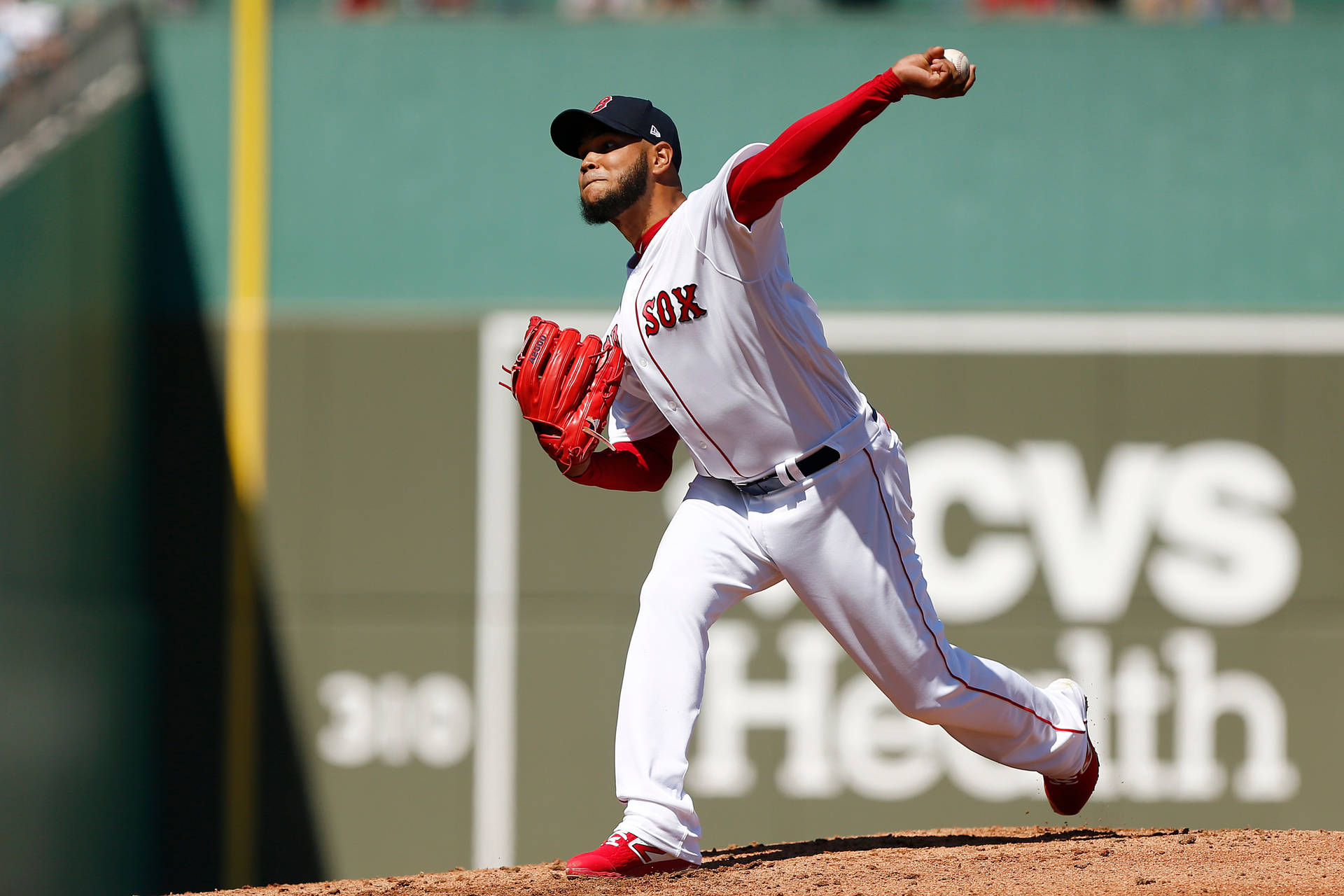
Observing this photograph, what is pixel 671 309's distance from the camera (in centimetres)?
317

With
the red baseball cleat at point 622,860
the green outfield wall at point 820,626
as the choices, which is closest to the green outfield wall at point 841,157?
the green outfield wall at point 820,626

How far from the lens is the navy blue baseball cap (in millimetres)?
3307

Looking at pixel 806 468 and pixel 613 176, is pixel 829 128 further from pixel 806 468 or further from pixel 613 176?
pixel 806 468

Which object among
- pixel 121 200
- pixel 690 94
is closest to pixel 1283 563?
pixel 690 94

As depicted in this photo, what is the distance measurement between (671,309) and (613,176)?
0.39 meters

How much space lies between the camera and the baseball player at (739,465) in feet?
10.2

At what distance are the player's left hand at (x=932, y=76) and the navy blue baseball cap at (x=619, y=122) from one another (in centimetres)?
64

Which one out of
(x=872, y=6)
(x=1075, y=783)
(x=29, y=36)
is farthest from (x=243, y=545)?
(x=1075, y=783)

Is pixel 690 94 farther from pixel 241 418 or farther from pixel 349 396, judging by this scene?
pixel 241 418

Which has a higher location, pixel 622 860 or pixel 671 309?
pixel 671 309

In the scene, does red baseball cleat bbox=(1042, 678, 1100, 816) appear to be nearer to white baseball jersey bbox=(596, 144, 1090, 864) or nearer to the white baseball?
white baseball jersey bbox=(596, 144, 1090, 864)

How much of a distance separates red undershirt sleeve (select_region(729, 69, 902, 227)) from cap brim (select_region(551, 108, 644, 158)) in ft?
1.35

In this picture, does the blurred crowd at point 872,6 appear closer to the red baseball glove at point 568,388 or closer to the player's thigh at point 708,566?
the red baseball glove at point 568,388

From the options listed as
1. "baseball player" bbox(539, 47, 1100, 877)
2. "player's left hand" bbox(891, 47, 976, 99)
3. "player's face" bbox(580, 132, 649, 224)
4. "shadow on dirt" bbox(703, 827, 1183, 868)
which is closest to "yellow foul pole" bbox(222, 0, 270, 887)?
"shadow on dirt" bbox(703, 827, 1183, 868)
